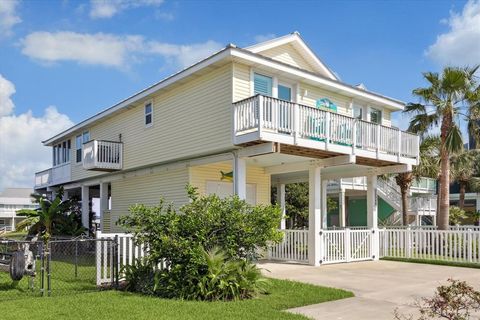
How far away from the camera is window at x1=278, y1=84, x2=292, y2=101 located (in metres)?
15.7

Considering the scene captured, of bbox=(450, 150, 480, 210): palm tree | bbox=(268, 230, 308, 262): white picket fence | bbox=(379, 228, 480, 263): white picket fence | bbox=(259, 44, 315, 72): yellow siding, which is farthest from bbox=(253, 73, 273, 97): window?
bbox=(450, 150, 480, 210): palm tree

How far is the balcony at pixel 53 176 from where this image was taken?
84.1 ft

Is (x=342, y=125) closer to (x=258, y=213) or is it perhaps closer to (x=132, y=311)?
(x=258, y=213)

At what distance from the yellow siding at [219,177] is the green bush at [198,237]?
19.5 ft

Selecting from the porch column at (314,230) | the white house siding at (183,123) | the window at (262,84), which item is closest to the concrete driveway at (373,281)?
Result: the porch column at (314,230)

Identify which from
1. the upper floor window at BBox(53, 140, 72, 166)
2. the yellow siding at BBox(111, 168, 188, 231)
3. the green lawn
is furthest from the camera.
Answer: the upper floor window at BBox(53, 140, 72, 166)

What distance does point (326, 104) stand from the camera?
17.2 meters

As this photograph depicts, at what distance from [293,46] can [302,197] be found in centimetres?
1080

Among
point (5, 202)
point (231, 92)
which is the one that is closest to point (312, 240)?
point (231, 92)

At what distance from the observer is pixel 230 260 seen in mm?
9469

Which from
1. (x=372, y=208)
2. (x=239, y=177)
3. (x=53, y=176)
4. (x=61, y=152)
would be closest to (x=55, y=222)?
(x=53, y=176)

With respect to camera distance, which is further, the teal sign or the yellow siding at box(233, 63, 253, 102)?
the teal sign

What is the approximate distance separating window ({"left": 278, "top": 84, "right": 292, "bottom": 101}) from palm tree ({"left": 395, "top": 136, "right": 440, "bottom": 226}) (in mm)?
10295

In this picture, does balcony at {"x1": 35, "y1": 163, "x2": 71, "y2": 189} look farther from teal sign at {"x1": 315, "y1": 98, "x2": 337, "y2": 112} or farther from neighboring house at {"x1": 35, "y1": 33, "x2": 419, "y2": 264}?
teal sign at {"x1": 315, "y1": 98, "x2": 337, "y2": 112}
